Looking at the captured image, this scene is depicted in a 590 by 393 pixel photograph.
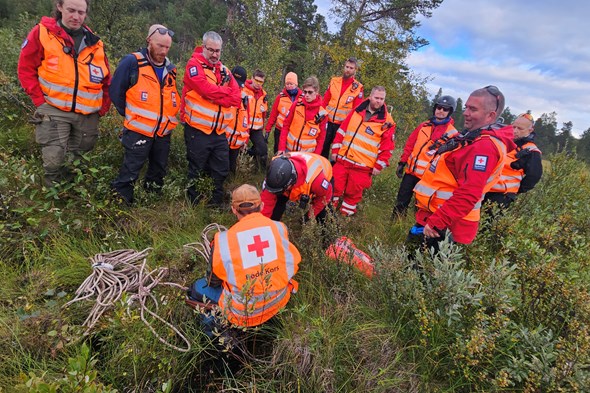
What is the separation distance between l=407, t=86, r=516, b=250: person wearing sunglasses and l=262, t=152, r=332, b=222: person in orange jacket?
1.13m

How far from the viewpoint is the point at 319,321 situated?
7.51ft

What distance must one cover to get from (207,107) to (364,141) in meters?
2.25

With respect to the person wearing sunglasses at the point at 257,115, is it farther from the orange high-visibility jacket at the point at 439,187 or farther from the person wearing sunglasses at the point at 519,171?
the person wearing sunglasses at the point at 519,171

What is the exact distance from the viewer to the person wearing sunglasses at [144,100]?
10.9 ft

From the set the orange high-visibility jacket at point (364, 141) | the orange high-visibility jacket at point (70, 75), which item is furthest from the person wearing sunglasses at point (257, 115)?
the orange high-visibility jacket at point (70, 75)

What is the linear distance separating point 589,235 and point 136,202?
6.21 m

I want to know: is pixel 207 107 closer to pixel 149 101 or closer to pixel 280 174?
pixel 149 101

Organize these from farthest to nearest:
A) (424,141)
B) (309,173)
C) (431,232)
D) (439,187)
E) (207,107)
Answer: (424,141) < (207,107) < (309,173) < (439,187) < (431,232)

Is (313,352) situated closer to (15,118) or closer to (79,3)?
(79,3)

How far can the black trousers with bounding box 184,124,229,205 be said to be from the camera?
396cm

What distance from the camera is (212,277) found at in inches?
99.9

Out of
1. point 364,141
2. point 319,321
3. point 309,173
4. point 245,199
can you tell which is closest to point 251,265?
point 245,199

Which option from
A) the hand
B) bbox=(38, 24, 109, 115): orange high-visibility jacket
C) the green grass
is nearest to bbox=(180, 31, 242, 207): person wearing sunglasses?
bbox=(38, 24, 109, 115): orange high-visibility jacket

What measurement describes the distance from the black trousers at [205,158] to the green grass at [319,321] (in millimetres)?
1011
